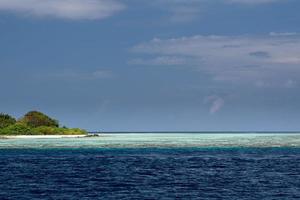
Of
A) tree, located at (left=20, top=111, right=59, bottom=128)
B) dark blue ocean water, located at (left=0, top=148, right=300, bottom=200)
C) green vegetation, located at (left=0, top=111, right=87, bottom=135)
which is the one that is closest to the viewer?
dark blue ocean water, located at (left=0, top=148, right=300, bottom=200)

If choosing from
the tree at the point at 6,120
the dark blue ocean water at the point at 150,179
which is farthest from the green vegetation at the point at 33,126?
the dark blue ocean water at the point at 150,179

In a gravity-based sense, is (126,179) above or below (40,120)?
below

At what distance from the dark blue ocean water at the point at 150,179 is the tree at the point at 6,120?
11235 centimetres

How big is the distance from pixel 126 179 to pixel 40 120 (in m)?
144

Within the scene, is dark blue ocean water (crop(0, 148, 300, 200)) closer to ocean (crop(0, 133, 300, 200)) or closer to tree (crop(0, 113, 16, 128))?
ocean (crop(0, 133, 300, 200))

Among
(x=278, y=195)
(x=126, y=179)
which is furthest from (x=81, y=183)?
(x=278, y=195)

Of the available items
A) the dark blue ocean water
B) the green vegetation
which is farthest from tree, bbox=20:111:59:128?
the dark blue ocean water

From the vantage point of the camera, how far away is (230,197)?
3784 centimetres

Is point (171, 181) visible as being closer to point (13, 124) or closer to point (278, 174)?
point (278, 174)

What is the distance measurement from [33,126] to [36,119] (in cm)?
250

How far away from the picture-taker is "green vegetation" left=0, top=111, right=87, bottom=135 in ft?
573

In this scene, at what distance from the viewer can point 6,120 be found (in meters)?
182

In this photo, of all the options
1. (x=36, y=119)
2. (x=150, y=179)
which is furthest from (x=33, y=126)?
(x=150, y=179)

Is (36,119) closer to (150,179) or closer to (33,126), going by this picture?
(33,126)
